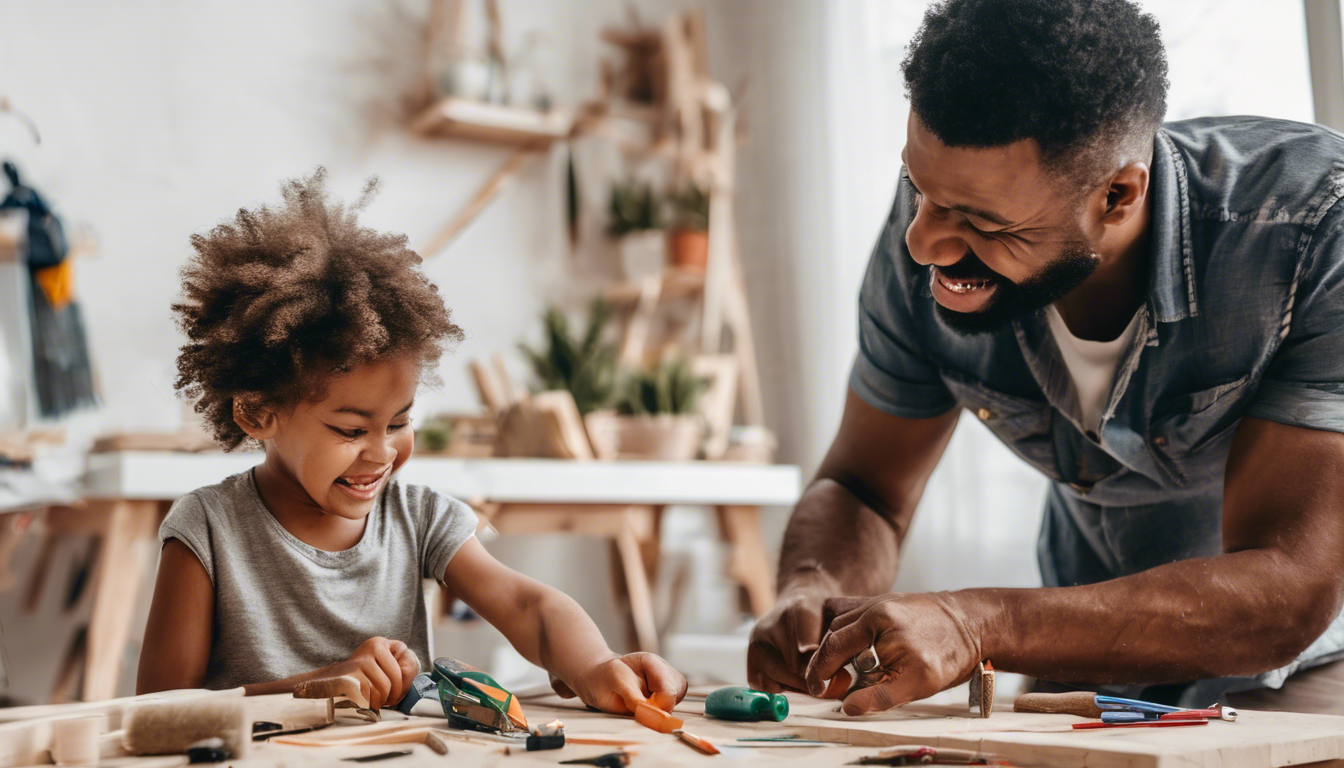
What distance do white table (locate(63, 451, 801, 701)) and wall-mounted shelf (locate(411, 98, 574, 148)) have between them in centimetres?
109

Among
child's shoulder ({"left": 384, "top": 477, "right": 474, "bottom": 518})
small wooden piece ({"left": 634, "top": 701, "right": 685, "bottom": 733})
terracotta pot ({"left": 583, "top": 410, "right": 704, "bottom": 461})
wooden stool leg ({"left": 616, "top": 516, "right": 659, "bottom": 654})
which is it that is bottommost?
wooden stool leg ({"left": 616, "top": 516, "right": 659, "bottom": 654})

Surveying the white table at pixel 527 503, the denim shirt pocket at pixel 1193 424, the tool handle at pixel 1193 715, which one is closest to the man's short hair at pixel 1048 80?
the denim shirt pocket at pixel 1193 424

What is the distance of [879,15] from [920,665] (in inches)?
91.5

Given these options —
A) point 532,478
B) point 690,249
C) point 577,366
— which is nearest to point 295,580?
point 532,478

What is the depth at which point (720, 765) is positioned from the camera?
1.71ft

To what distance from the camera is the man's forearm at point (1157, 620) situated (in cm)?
78

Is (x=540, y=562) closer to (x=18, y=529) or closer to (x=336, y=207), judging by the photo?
(x=18, y=529)

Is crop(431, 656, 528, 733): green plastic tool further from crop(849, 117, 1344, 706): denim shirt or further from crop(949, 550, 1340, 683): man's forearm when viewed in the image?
crop(849, 117, 1344, 706): denim shirt

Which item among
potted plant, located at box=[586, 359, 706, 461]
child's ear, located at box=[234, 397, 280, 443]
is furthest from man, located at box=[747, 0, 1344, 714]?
potted plant, located at box=[586, 359, 706, 461]

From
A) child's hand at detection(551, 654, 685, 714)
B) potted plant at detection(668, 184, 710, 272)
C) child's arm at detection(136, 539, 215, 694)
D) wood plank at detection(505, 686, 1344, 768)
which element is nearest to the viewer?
wood plank at detection(505, 686, 1344, 768)

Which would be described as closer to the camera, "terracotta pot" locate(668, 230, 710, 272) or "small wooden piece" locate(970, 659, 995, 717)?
"small wooden piece" locate(970, 659, 995, 717)

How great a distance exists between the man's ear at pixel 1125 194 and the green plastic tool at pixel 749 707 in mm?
538

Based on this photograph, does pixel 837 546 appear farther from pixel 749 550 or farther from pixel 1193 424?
pixel 749 550

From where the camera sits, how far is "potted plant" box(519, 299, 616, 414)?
2418 mm
